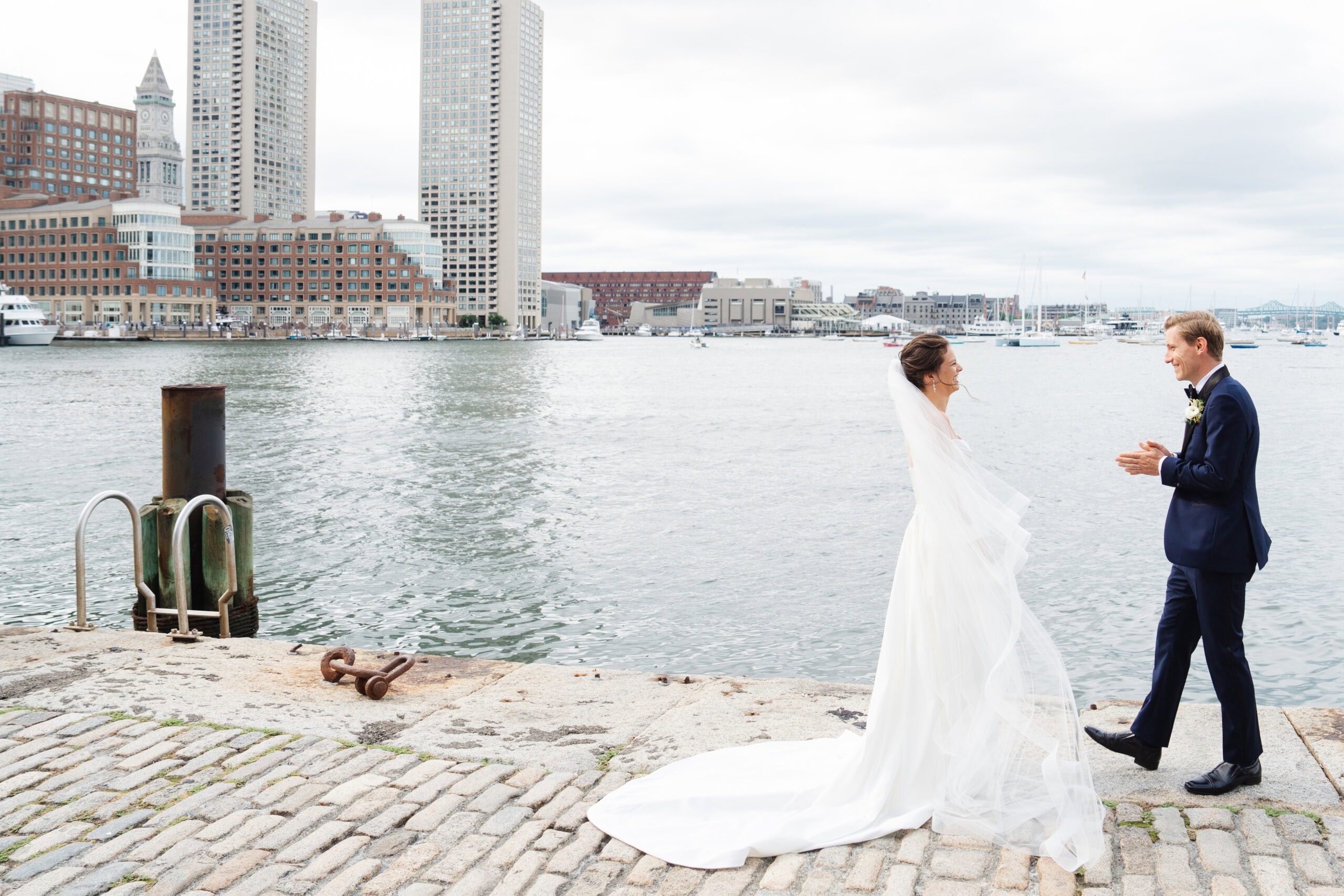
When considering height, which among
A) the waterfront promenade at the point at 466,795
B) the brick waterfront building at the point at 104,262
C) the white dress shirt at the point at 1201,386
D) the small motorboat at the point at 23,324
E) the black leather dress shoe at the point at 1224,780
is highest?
the brick waterfront building at the point at 104,262

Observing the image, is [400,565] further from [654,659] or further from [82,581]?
[82,581]

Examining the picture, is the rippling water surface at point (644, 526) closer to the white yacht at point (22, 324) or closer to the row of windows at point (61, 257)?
the white yacht at point (22, 324)

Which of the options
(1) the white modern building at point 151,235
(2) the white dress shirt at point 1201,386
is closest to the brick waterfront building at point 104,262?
(1) the white modern building at point 151,235

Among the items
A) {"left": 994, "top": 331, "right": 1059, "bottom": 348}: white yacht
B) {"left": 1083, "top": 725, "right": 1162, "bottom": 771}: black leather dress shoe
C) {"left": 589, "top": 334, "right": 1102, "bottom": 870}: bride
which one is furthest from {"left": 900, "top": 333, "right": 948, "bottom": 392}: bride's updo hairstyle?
{"left": 994, "top": 331, "right": 1059, "bottom": 348}: white yacht

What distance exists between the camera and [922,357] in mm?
5066

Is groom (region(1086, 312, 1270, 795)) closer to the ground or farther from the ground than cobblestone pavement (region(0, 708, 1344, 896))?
farther from the ground

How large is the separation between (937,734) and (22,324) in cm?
14065

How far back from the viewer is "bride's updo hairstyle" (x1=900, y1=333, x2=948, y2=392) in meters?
5.07

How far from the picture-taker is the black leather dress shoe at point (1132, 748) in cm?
523

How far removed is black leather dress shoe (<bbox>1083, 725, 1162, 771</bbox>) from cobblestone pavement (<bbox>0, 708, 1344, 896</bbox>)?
1.54 feet

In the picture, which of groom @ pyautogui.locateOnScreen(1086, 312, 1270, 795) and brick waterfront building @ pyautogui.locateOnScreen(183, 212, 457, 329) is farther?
brick waterfront building @ pyautogui.locateOnScreen(183, 212, 457, 329)

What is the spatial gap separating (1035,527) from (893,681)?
1578cm

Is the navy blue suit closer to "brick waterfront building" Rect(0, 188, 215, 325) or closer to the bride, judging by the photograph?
the bride

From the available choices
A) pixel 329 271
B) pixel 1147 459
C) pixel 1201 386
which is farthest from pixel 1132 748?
pixel 329 271
